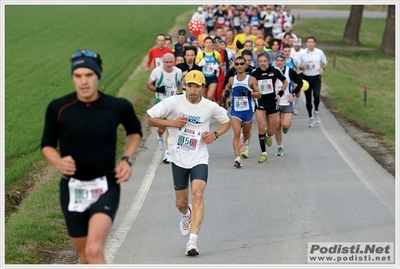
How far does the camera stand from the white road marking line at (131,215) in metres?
9.33

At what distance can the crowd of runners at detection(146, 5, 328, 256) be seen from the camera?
30.9 ft

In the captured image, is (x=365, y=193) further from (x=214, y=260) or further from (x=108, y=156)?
(x=108, y=156)

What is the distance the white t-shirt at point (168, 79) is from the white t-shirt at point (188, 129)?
240 inches

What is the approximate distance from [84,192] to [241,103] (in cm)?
812

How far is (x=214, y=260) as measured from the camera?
893 centimetres

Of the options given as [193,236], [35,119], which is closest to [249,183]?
[193,236]

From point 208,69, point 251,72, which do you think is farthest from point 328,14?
point 251,72

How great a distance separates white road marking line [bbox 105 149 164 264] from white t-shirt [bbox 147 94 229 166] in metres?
1.14

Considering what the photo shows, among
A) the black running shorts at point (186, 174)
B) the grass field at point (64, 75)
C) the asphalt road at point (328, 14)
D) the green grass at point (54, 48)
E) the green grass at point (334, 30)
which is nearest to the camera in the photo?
the black running shorts at point (186, 174)

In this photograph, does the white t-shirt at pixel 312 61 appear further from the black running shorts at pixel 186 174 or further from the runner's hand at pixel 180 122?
the runner's hand at pixel 180 122

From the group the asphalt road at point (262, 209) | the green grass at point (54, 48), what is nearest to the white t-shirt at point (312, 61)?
the asphalt road at point (262, 209)

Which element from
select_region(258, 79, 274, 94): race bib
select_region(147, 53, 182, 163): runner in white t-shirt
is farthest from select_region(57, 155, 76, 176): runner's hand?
select_region(147, 53, 182, 163): runner in white t-shirt

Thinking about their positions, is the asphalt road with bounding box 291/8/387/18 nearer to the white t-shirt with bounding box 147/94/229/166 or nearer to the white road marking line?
the white road marking line

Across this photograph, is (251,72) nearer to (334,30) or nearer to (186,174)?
(186,174)
